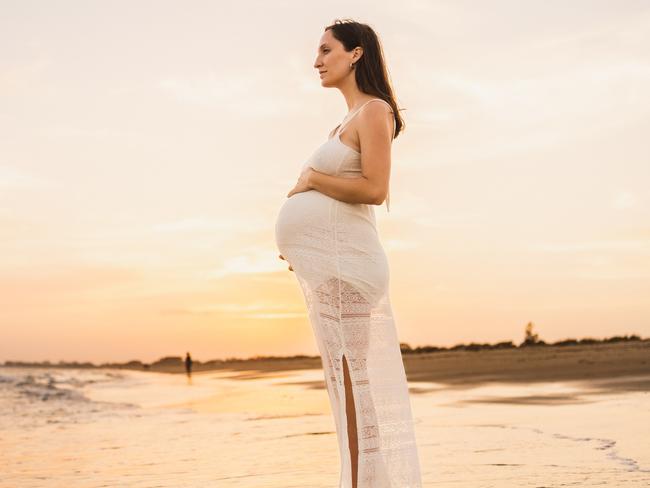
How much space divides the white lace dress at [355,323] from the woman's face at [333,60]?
312mm

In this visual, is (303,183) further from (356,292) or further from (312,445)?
(312,445)

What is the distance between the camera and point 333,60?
3625 mm

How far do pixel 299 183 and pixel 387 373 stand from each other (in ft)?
2.79

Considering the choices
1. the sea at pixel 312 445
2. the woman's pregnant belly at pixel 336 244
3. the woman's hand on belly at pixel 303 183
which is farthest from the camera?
the sea at pixel 312 445

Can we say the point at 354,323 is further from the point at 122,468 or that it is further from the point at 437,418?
the point at 437,418

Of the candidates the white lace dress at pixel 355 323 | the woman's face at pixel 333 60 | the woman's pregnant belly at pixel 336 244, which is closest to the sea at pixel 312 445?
the white lace dress at pixel 355 323

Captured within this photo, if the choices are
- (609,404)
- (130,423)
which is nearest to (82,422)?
(130,423)

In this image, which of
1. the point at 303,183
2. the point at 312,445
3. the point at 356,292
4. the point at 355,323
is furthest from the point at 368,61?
the point at 312,445

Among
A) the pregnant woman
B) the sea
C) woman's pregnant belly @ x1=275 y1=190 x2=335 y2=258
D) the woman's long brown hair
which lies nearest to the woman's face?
the woman's long brown hair

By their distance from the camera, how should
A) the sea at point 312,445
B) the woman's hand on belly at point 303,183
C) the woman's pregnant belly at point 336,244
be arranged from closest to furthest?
the woman's pregnant belly at point 336,244
the woman's hand on belly at point 303,183
the sea at point 312,445

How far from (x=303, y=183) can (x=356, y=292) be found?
0.52 meters

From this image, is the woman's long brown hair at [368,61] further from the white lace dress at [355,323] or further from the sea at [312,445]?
the sea at [312,445]

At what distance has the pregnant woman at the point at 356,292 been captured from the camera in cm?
339

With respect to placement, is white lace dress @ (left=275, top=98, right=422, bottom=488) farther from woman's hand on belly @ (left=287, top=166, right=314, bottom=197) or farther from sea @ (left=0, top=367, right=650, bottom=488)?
sea @ (left=0, top=367, right=650, bottom=488)
